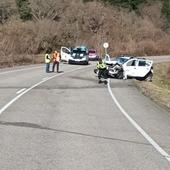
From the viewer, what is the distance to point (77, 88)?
94.7 feet

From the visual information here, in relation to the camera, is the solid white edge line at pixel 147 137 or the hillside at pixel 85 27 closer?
the solid white edge line at pixel 147 137

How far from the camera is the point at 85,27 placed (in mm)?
98938

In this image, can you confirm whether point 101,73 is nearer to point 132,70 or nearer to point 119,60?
point 132,70

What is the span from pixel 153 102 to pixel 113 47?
71.2 meters

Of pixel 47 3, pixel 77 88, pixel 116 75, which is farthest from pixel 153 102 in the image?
pixel 47 3

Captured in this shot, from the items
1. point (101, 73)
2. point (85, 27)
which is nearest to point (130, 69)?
point (101, 73)

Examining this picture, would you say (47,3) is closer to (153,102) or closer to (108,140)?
(153,102)

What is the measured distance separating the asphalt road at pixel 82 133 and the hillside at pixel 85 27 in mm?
54358

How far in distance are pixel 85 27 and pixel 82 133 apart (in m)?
86.8

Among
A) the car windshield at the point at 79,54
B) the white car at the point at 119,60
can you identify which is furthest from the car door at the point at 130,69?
the car windshield at the point at 79,54

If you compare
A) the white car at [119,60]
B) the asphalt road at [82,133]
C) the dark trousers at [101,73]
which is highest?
the asphalt road at [82,133]

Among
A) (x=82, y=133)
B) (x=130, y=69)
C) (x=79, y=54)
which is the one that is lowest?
(x=79, y=54)

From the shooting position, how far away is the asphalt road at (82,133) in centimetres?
937

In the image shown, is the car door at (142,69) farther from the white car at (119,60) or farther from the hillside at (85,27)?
the hillside at (85,27)
